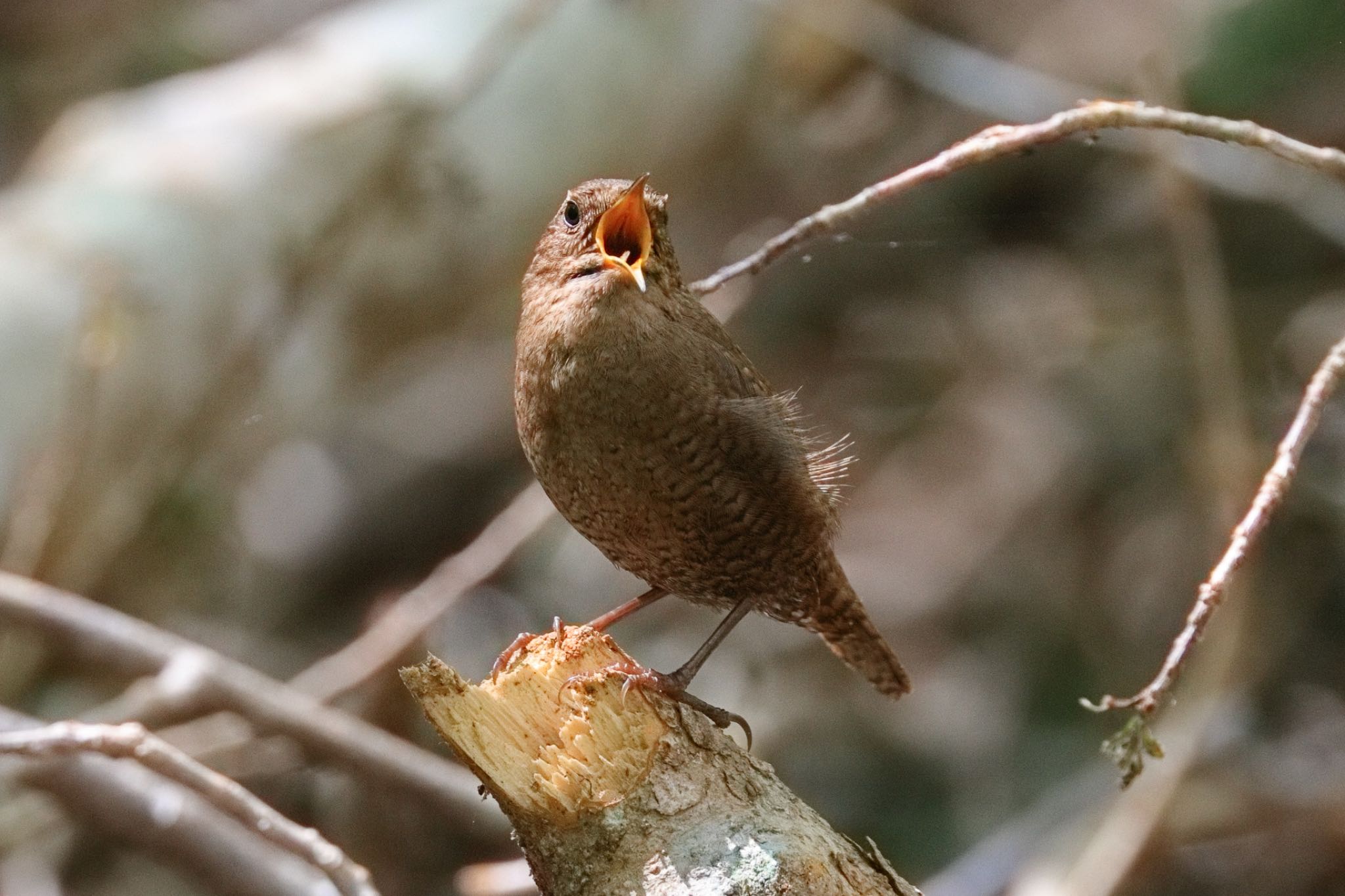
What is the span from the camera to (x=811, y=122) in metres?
5.73

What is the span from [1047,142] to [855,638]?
1.20 metres

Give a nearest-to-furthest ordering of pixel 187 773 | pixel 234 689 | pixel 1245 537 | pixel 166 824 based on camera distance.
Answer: pixel 1245 537
pixel 187 773
pixel 166 824
pixel 234 689

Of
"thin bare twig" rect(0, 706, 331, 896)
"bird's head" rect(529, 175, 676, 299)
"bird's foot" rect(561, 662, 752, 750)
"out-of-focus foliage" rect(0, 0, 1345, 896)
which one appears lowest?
"bird's foot" rect(561, 662, 752, 750)

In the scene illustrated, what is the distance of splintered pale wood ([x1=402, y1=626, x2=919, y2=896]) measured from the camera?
70.4 inches

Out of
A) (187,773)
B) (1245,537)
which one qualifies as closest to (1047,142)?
(1245,537)

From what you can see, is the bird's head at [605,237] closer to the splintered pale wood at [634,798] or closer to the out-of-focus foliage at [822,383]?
the splintered pale wood at [634,798]

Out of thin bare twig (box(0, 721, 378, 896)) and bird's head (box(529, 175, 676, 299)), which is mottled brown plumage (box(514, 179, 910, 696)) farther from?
thin bare twig (box(0, 721, 378, 896))

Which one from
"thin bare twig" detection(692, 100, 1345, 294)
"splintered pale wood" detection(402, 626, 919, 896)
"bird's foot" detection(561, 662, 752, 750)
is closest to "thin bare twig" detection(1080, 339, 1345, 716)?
"thin bare twig" detection(692, 100, 1345, 294)

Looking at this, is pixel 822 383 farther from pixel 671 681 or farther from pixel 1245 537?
pixel 1245 537

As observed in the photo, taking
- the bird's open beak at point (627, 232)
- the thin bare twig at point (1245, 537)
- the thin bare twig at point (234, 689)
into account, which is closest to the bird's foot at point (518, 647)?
the bird's open beak at point (627, 232)

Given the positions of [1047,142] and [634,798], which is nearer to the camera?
[634,798]

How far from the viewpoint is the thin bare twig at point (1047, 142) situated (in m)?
2.00

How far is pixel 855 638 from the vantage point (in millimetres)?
3039

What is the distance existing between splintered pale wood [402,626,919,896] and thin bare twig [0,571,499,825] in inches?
58.4
